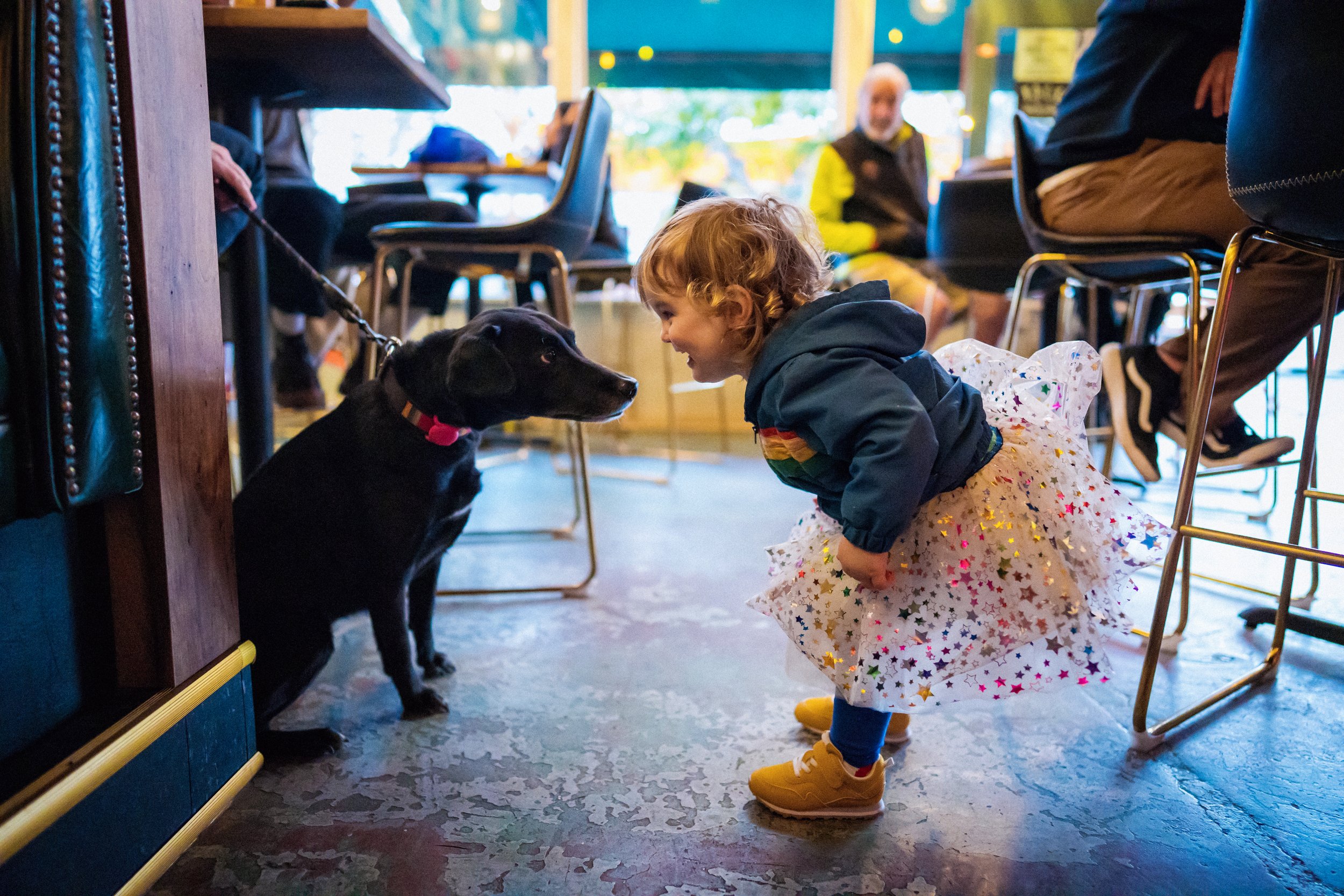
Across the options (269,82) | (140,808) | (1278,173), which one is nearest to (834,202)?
(269,82)

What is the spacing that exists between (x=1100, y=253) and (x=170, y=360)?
1.48m

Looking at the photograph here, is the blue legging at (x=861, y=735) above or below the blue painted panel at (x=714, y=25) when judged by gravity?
below

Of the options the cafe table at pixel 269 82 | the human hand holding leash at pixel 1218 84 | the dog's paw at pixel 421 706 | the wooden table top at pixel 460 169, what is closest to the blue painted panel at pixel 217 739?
the dog's paw at pixel 421 706

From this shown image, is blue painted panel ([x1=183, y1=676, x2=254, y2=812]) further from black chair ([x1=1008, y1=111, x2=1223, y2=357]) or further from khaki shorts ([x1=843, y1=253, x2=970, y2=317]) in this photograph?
khaki shorts ([x1=843, y1=253, x2=970, y2=317])

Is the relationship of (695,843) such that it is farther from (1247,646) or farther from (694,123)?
(694,123)

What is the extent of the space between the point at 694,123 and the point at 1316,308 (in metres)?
3.75

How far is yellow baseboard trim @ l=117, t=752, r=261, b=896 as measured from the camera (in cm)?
79

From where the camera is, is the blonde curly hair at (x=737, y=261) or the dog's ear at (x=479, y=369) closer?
the blonde curly hair at (x=737, y=261)

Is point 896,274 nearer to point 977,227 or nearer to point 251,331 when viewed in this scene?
point 977,227

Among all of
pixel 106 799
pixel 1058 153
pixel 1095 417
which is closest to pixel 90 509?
pixel 106 799

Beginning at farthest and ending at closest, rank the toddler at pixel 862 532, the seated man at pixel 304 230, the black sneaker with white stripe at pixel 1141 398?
the seated man at pixel 304 230 → the black sneaker with white stripe at pixel 1141 398 → the toddler at pixel 862 532

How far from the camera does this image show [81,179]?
697 mm

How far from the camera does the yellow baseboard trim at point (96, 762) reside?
2.10 feet

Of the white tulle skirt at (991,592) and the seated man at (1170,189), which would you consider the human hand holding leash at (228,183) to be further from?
the seated man at (1170,189)
